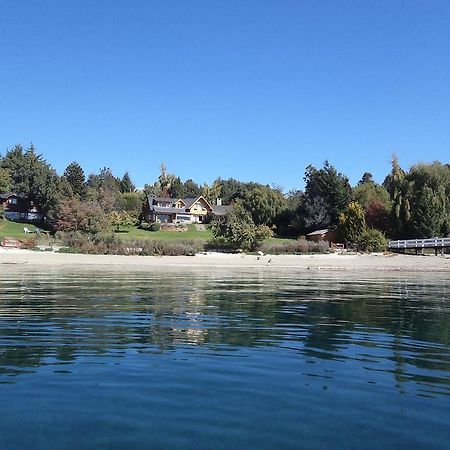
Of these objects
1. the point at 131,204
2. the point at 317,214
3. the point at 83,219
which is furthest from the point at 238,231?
the point at 131,204

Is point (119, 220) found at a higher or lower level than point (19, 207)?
lower

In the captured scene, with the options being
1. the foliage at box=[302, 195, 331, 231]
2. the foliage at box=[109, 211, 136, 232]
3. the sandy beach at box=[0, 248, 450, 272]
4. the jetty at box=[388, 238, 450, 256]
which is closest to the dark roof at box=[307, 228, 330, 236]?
the foliage at box=[302, 195, 331, 231]

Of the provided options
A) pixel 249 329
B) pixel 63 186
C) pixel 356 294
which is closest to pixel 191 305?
pixel 249 329

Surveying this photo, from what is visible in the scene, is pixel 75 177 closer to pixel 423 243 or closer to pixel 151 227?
pixel 151 227

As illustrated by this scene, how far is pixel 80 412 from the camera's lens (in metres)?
6.72

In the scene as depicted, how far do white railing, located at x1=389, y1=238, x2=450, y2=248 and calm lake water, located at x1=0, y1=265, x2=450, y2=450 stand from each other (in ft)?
142

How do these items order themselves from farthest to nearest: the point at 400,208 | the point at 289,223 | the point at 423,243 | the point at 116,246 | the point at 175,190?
the point at 175,190 < the point at 289,223 < the point at 400,208 < the point at 423,243 < the point at 116,246

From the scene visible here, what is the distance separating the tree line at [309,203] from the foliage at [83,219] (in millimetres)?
113

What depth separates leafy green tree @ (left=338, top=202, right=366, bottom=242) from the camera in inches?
2621

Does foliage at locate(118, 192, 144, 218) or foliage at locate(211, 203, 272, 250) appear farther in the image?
foliage at locate(118, 192, 144, 218)

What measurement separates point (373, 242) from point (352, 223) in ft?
26.5

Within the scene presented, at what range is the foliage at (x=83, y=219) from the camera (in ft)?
197

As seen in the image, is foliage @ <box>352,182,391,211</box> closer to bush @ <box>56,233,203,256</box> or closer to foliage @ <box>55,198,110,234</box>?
bush @ <box>56,233,203,256</box>

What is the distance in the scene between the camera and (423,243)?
2313 inches
